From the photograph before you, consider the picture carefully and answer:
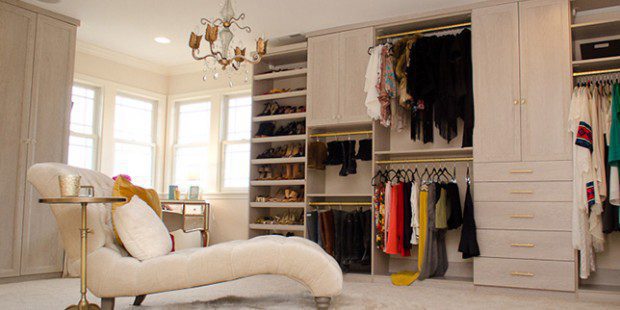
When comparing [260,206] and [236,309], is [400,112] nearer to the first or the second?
[260,206]

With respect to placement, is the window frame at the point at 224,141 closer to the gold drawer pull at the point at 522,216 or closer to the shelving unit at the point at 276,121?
the shelving unit at the point at 276,121

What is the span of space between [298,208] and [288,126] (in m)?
0.97

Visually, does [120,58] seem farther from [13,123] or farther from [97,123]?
[13,123]

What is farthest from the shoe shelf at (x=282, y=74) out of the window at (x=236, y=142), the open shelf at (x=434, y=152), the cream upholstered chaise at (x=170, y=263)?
the cream upholstered chaise at (x=170, y=263)

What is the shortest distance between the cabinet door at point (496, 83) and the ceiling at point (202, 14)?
543mm

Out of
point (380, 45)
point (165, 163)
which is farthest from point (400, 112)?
point (165, 163)

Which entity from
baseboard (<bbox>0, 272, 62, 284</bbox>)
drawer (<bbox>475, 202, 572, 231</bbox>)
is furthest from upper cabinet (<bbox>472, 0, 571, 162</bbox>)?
baseboard (<bbox>0, 272, 62, 284</bbox>)

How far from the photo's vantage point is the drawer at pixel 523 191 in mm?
4398

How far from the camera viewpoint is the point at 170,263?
306 centimetres

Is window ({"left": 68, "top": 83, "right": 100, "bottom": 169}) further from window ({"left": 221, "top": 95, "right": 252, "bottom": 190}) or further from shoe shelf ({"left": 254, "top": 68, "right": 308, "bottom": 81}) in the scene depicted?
shoe shelf ({"left": 254, "top": 68, "right": 308, "bottom": 81})

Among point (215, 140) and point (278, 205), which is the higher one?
point (215, 140)

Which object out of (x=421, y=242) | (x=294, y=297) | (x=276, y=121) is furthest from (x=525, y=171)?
(x=276, y=121)

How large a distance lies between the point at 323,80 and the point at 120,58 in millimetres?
3109

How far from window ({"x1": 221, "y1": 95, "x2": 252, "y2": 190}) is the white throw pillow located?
A: 157 inches
